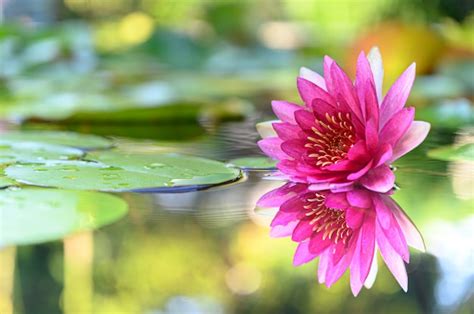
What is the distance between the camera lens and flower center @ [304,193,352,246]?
499 millimetres

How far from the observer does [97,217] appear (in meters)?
0.56

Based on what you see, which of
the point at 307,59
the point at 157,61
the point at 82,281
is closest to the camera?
the point at 82,281

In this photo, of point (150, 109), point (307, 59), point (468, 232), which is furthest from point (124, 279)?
point (307, 59)

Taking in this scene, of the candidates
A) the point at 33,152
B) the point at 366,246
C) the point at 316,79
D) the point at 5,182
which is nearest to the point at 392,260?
the point at 366,246

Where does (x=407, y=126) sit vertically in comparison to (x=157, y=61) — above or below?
above

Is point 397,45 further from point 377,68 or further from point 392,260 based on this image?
point 392,260

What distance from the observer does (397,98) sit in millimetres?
639

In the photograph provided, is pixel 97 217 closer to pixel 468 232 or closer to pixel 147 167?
pixel 147 167

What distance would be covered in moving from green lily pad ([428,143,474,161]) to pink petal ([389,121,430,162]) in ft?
0.69

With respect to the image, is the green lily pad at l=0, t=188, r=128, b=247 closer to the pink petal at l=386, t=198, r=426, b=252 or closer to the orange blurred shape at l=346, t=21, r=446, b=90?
the pink petal at l=386, t=198, r=426, b=252

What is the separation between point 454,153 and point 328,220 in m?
0.36

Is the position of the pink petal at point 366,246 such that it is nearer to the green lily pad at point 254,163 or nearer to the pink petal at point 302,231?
the pink petal at point 302,231

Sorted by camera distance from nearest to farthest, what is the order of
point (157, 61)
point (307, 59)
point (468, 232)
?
point (468, 232), point (307, 59), point (157, 61)

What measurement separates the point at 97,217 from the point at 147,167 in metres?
0.17
